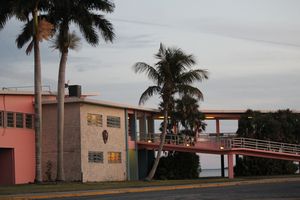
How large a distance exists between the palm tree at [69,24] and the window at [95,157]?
6443 millimetres

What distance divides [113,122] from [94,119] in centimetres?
298

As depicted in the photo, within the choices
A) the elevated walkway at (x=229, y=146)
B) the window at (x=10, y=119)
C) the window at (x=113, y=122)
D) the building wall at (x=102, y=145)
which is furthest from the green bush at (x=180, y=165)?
the window at (x=10, y=119)

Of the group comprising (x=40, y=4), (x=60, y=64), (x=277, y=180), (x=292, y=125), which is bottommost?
(x=277, y=180)

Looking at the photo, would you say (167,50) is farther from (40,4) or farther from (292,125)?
(292,125)

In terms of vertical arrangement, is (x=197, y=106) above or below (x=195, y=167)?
above

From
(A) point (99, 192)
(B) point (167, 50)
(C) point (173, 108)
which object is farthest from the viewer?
(C) point (173, 108)

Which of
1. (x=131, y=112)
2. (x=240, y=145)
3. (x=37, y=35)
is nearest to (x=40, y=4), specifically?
(x=37, y=35)

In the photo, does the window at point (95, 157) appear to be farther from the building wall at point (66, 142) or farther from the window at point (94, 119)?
the window at point (94, 119)

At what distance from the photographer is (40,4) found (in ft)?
125

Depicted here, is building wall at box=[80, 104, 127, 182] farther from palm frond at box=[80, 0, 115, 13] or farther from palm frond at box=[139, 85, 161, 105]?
palm frond at box=[80, 0, 115, 13]

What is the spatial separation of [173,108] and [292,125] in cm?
1098

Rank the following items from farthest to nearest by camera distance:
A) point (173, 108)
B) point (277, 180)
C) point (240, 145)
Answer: point (173, 108)
point (240, 145)
point (277, 180)

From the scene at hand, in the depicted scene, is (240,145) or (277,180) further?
(240,145)

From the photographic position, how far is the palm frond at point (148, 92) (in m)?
46.1
